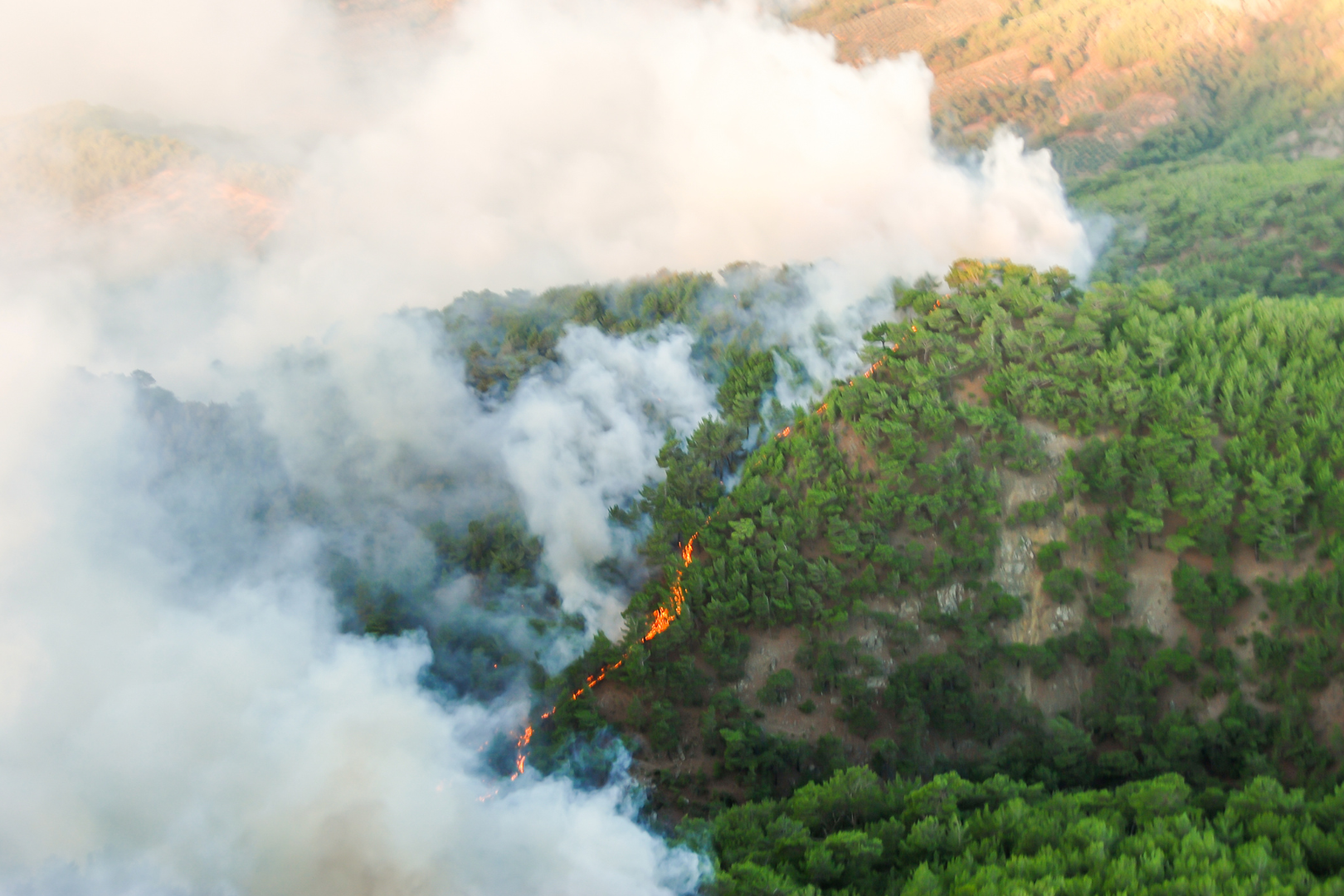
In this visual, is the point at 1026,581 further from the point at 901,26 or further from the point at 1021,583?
the point at 901,26

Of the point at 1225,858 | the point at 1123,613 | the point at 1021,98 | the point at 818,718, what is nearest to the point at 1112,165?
the point at 1021,98

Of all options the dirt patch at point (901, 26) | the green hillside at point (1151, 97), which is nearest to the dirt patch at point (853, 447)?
the green hillside at point (1151, 97)

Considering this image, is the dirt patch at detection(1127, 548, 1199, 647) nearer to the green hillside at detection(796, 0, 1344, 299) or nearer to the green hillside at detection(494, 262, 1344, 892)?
the green hillside at detection(494, 262, 1344, 892)

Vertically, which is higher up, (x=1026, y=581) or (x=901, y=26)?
(x=901, y=26)

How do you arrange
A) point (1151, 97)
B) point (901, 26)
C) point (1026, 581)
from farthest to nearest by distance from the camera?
point (901, 26), point (1151, 97), point (1026, 581)

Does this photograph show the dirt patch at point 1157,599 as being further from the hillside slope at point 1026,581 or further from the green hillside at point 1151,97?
the green hillside at point 1151,97

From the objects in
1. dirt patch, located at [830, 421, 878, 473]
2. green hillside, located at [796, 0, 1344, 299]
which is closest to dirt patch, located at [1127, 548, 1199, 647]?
dirt patch, located at [830, 421, 878, 473]

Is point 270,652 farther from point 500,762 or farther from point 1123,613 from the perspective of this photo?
point 1123,613

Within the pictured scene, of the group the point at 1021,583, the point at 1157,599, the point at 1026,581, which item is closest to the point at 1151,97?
the point at 1157,599

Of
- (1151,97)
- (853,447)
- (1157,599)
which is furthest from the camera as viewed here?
(1151,97)

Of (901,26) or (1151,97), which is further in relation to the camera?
(901,26)

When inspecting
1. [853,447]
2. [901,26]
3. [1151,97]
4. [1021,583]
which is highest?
[901,26]
